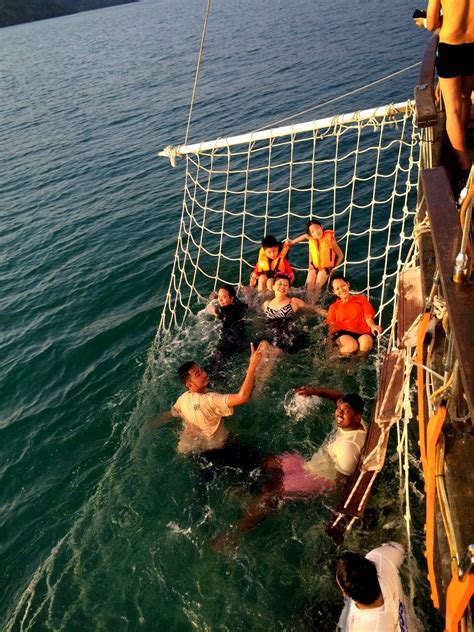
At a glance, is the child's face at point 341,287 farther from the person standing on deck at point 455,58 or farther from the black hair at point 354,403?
the person standing on deck at point 455,58

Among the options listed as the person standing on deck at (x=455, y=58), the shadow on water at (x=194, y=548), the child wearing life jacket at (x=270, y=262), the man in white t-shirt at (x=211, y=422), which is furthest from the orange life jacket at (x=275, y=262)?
the person standing on deck at (x=455, y=58)

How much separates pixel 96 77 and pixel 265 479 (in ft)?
132

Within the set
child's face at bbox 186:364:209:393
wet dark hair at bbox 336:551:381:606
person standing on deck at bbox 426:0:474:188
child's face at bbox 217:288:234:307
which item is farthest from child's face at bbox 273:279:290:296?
wet dark hair at bbox 336:551:381:606

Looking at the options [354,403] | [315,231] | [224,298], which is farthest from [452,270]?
[315,231]

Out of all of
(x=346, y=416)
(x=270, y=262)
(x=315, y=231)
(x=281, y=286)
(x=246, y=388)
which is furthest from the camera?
(x=270, y=262)

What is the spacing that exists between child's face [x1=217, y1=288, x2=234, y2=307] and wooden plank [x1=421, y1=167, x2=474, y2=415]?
6.05 meters

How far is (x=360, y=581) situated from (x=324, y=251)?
697cm

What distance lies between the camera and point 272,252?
977 cm

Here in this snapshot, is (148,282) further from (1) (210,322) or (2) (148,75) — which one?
(2) (148,75)

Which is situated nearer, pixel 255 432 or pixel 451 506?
pixel 451 506

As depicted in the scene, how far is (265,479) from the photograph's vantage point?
20.7 feet

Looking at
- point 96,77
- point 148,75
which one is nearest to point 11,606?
point 148,75

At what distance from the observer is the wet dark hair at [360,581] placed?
3682 mm

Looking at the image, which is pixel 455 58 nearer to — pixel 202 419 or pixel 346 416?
pixel 346 416
